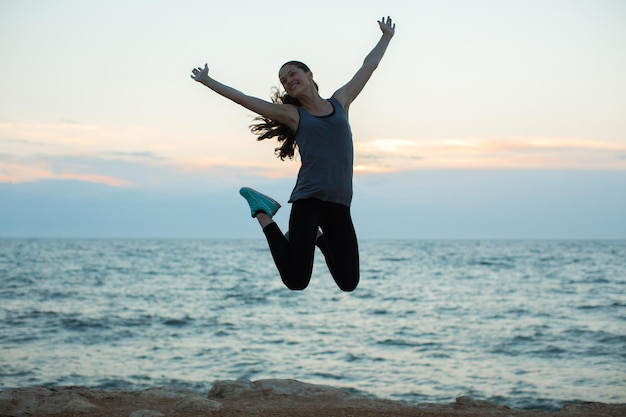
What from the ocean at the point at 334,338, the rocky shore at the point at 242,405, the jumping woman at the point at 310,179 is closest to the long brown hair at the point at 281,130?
the jumping woman at the point at 310,179

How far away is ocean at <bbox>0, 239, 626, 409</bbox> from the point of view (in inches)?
498

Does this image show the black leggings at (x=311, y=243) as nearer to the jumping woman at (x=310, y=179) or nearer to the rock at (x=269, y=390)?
the jumping woman at (x=310, y=179)

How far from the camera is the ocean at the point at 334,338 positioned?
12656 millimetres

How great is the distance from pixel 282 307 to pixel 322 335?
652 centimetres

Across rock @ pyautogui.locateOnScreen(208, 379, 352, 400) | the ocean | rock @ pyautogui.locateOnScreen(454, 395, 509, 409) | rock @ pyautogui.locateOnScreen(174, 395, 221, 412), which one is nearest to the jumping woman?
rock @ pyautogui.locateOnScreen(174, 395, 221, 412)

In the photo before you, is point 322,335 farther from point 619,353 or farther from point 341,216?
point 341,216

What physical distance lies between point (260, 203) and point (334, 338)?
1186 cm

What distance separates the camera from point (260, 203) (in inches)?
234

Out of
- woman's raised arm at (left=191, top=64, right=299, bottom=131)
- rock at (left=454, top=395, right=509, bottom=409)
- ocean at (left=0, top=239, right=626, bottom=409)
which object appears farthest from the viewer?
ocean at (left=0, top=239, right=626, bottom=409)

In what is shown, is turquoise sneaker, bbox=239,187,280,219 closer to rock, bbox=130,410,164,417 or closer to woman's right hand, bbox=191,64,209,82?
woman's right hand, bbox=191,64,209,82

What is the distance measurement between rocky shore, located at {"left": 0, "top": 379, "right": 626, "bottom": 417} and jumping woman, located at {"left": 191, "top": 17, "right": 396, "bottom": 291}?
68.8 inches

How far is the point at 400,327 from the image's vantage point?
19516 millimetres

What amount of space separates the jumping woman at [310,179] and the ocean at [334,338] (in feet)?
21.4

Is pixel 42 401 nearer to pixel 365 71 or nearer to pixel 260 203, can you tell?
pixel 260 203
